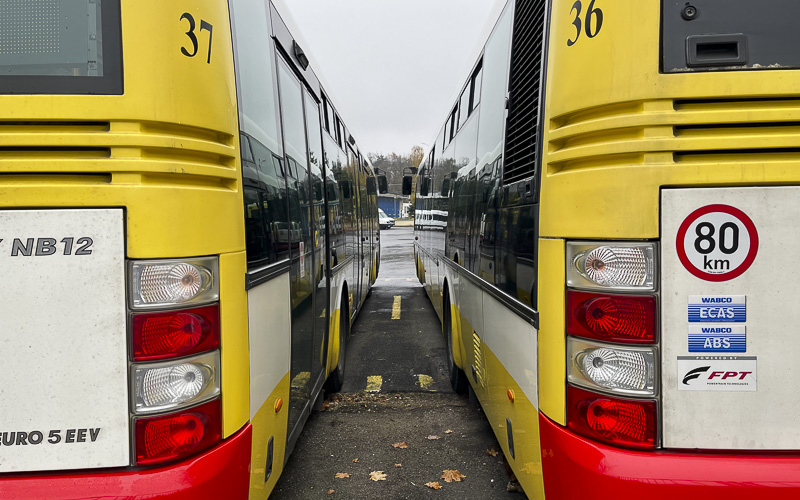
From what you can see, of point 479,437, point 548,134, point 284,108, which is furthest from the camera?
point 479,437

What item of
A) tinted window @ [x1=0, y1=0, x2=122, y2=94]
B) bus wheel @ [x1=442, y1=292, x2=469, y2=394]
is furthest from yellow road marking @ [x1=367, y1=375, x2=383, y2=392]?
tinted window @ [x1=0, y1=0, x2=122, y2=94]

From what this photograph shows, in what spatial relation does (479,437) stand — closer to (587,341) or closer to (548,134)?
(587,341)

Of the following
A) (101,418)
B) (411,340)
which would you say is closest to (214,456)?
(101,418)

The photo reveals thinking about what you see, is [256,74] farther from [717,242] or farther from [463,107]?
[463,107]

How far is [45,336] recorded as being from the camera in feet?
5.79

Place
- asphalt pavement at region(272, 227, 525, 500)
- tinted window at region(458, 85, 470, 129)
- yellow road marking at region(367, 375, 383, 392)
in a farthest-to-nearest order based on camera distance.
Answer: yellow road marking at region(367, 375, 383, 392), tinted window at region(458, 85, 470, 129), asphalt pavement at region(272, 227, 525, 500)

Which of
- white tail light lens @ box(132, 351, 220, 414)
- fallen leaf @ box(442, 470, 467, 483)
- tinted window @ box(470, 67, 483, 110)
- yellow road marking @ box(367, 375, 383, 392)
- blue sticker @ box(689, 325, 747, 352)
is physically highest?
tinted window @ box(470, 67, 483, 110)

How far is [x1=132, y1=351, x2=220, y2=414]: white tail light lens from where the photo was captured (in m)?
1.83

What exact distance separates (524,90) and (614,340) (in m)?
1.33

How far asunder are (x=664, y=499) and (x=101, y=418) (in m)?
1.96

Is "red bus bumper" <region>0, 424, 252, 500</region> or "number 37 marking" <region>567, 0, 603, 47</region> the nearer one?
"red bus bumper" <region>0, 424, 252, 500</region>

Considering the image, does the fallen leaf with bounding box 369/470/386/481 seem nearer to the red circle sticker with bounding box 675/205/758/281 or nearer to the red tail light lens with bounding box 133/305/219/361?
the red tail light lens with bounding box 133/305/219/361

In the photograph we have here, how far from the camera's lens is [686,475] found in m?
1.75

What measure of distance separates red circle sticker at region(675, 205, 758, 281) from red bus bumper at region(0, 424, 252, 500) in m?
1.85
